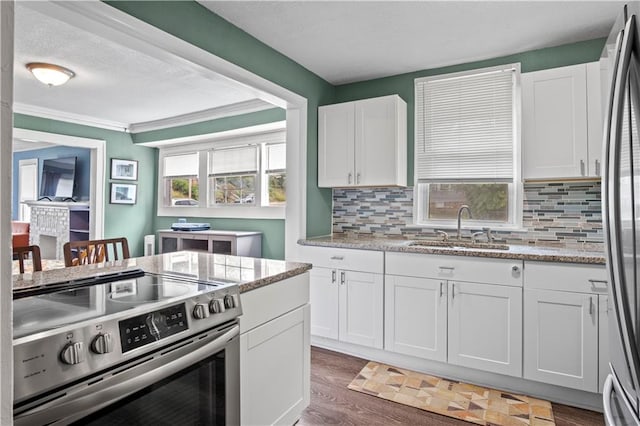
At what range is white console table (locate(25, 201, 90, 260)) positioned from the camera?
625cm

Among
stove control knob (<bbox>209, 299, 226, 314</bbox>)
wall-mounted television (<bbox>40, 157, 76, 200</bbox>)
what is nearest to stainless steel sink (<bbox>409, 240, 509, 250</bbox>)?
stove control knob (<bbox>209, 299, 226, 314</bbox>)

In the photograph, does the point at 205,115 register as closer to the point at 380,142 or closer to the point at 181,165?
the point at 181,165

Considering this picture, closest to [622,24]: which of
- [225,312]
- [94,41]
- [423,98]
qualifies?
[225,312]

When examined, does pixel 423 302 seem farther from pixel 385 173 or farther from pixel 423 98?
pixel 423 98

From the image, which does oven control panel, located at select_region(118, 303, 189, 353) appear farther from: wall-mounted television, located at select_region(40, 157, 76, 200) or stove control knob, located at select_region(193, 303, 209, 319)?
wall-mounted television, located at select_region(40, 157, 76, 200)

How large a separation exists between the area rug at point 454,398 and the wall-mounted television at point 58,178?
6229mm

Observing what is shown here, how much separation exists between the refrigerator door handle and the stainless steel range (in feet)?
3.89

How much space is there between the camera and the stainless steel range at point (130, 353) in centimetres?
87

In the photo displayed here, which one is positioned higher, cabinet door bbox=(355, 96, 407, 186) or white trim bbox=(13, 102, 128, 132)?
white trim bbox=(13, 102, 128, 132)

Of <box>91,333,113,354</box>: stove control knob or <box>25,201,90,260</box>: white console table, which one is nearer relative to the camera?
<box>91,333,113,354</box>: stove control knob

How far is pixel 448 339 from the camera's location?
2662mm

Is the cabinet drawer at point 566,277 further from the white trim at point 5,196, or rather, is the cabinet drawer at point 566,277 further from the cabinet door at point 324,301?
the white trim at point 5,196

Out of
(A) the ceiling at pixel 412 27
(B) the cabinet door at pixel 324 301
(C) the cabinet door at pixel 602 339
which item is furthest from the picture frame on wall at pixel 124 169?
(C) the cabinet door at pixel 602 339

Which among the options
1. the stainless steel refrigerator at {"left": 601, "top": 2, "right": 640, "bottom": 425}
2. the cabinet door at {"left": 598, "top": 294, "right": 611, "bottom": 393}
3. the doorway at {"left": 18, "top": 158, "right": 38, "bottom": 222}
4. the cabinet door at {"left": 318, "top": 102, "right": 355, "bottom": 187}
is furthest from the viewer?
the doorway at {"left": 18, "top": 158, "right": 38, "bottom": 222}
